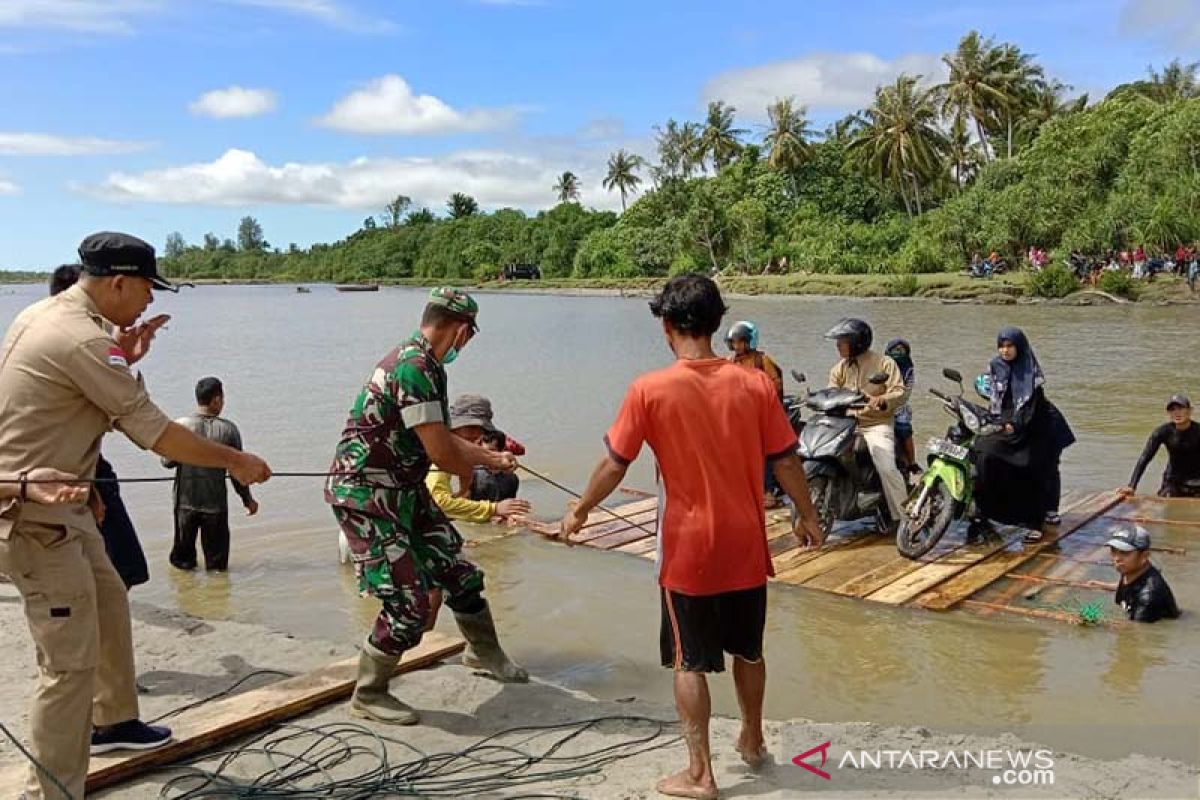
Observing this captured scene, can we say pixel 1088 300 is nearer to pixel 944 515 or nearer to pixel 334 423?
pixel 334 423

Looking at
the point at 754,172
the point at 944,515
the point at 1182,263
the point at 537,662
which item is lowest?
the point at 537,662

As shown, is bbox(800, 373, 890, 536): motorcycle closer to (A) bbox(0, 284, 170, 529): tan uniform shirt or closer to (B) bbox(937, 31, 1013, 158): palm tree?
(A) bbox(0, 284, 170, 529): tan uniform shirt

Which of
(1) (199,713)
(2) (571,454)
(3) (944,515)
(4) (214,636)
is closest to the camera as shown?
(1) (199,713)

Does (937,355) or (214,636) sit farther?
(937,355)

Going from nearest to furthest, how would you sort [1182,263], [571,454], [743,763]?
[743,763] < [571,454] < [1182,263]

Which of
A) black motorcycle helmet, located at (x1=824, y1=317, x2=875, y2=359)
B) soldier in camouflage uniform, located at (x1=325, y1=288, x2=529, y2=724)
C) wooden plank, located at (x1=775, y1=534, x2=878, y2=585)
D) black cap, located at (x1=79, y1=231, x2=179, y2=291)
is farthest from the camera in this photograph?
black motorcycle helmet, located at (x1=824, y1=317, x2=875, y2=359)

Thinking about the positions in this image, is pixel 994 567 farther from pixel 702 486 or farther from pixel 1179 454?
pixel 702 486

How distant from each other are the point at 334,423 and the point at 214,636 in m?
12.1

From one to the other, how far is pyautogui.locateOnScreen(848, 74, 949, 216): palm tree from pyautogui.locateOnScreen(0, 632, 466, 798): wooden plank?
2140 inches

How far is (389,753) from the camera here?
3.99 m

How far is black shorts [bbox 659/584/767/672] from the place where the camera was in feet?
11.4

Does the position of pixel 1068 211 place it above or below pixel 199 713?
above

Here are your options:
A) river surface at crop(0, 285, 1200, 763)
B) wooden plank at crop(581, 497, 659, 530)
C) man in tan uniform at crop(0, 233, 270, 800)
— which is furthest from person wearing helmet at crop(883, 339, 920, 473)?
man in tan uniform at crop(0, 233, 270, 800)

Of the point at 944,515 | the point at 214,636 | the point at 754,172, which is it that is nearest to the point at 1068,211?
the point at 754,172
